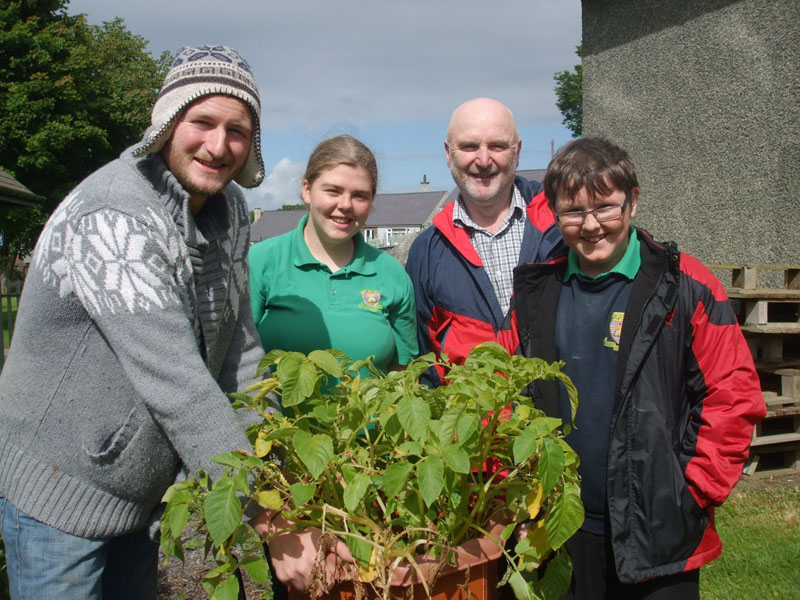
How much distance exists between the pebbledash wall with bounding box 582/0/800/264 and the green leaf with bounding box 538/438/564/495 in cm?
497

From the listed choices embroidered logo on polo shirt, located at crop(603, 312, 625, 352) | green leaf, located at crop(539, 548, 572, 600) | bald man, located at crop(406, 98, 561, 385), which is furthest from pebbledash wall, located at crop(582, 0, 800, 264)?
green leaf, located at crop(539, 548, 572, 600)

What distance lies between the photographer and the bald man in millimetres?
2398

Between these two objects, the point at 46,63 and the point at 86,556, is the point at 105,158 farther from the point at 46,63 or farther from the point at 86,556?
the point at 86,556

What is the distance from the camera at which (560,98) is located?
41188 millimetres

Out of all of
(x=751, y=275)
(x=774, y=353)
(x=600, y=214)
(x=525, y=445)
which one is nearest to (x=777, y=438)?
(x=774, y=353)

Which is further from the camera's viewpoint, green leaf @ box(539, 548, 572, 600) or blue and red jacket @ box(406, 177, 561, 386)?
blue and red jacket @ box(406, 177, 561, 386)

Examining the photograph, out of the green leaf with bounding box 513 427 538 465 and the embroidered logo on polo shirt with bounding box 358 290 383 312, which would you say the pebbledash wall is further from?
the green leaf with bounding box 513 427 538 465

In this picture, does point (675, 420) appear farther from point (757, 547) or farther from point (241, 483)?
point (757, 547)

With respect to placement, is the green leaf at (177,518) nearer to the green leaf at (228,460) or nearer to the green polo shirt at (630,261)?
the green leaf at (228,460)

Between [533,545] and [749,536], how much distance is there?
3067 millimetres

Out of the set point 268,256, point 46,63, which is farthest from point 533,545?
point 46,63

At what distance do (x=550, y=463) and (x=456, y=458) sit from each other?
0.53 ft

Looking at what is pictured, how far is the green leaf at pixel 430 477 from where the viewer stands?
1.02 metres

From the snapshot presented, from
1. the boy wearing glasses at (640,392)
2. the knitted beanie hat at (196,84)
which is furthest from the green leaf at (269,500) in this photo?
the boy wearing glasses at (640,392)
